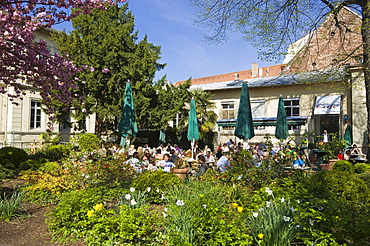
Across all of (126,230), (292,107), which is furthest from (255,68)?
(126,230)

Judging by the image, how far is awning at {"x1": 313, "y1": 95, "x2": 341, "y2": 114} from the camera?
2025 centimetres

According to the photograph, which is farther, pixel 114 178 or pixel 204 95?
pixel 204 95

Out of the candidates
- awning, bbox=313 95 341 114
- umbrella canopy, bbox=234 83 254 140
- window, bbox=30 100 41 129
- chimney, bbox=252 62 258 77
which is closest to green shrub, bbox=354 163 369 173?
umbrella canopy, bbox=234 83 254 140

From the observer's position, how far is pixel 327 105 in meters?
20.6

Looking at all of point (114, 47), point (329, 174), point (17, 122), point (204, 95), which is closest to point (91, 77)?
point (114, 47)

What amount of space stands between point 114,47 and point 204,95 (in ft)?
24.9

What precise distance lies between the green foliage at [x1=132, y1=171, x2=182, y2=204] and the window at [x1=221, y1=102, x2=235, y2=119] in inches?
774

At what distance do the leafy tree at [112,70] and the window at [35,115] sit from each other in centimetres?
463

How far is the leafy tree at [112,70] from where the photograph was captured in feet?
63.2

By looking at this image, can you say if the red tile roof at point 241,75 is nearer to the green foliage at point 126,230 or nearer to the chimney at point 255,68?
the chimney at point 255,68

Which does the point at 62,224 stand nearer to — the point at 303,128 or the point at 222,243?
the point at 222,243

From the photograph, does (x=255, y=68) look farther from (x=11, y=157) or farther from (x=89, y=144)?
(x=11, y=157)

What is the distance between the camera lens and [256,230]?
3.70 metres

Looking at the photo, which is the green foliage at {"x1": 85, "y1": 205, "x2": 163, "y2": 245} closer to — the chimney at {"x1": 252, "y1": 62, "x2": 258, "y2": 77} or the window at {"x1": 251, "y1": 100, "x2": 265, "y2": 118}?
the window at {"x1": 251, "y1": 100, "x2": 265, "y2": 118}
